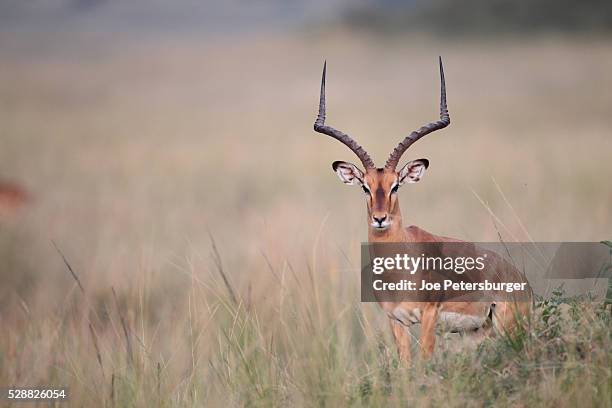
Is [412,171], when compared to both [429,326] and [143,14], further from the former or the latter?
[143,14]

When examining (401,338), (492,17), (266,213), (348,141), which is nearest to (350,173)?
(348,141)

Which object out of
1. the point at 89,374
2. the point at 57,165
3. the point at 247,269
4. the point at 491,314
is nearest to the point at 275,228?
the point at 247,269

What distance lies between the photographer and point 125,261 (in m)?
12.6

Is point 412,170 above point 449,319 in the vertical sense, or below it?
above

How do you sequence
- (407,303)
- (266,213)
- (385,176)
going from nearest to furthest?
(407,303) < (385,176) < (266,213)

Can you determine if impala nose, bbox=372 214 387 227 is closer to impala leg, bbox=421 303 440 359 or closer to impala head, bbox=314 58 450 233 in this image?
impala head, bbox=314 58 450 233

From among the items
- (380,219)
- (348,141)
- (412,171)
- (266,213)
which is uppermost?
(266,213)

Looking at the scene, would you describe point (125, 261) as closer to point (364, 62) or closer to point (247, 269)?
point (247, 269)

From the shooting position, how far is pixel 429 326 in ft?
19.4

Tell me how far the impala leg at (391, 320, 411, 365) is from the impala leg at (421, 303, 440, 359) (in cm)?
11

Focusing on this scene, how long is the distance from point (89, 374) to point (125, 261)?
18.1 feet

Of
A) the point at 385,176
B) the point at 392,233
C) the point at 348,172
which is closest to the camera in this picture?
the point at 385,176

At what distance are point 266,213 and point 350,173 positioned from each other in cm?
966

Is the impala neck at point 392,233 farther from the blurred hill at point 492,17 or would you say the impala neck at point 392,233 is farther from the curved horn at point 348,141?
the blurred hill at point 492,17
